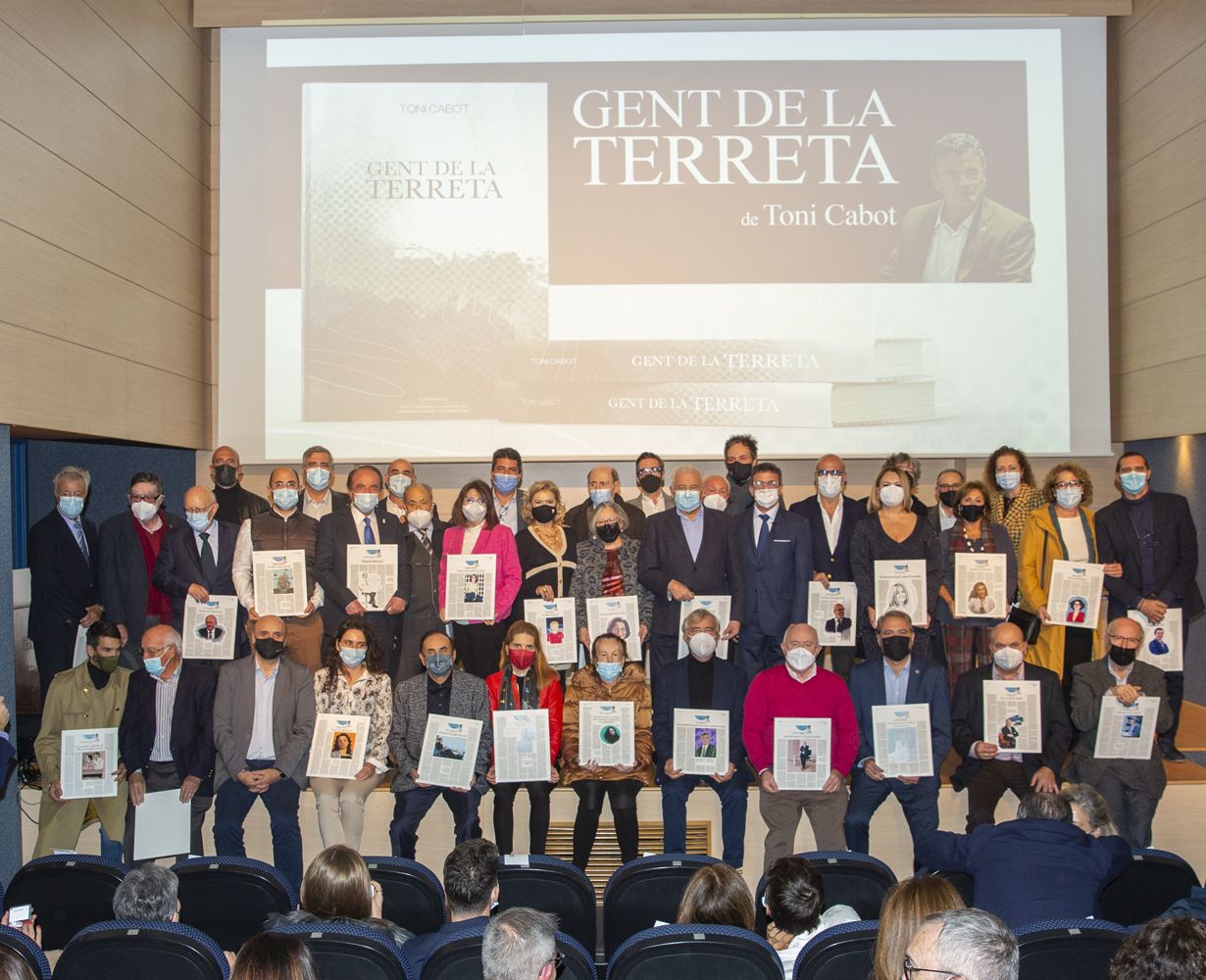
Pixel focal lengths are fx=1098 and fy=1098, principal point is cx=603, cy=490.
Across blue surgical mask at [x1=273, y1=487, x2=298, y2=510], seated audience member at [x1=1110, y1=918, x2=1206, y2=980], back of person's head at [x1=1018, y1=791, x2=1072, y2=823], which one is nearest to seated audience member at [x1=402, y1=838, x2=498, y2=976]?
seated audience member at [x1=1110, y1=918, x2=1206, y2=980]

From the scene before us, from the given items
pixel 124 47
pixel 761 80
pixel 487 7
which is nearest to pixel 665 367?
pixel 761 80

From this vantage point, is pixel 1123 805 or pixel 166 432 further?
pixel 166 432

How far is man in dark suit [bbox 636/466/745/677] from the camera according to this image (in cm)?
696

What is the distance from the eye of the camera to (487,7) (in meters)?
9.99

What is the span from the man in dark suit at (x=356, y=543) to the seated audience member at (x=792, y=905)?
11.9 feet

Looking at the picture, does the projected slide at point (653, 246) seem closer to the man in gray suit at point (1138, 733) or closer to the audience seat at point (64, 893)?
the man in gray suit at point (1138, 733)

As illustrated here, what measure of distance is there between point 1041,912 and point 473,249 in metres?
7.41

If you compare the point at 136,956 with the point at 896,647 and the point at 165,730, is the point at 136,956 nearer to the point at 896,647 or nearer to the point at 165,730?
the point at 165,730

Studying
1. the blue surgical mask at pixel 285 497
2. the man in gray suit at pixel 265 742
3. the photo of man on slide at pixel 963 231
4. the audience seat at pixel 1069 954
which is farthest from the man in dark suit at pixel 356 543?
the photo of man on slide at pixel 963 231

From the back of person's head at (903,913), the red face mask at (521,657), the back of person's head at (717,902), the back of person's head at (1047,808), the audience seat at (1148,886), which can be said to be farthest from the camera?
the red face mask at (521,657)

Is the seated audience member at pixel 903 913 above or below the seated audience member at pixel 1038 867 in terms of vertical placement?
above

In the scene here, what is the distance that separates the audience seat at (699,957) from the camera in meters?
3.30

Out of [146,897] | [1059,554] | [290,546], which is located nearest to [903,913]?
[146,897]

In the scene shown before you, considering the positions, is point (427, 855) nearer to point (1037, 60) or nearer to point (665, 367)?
point (665, 367)
